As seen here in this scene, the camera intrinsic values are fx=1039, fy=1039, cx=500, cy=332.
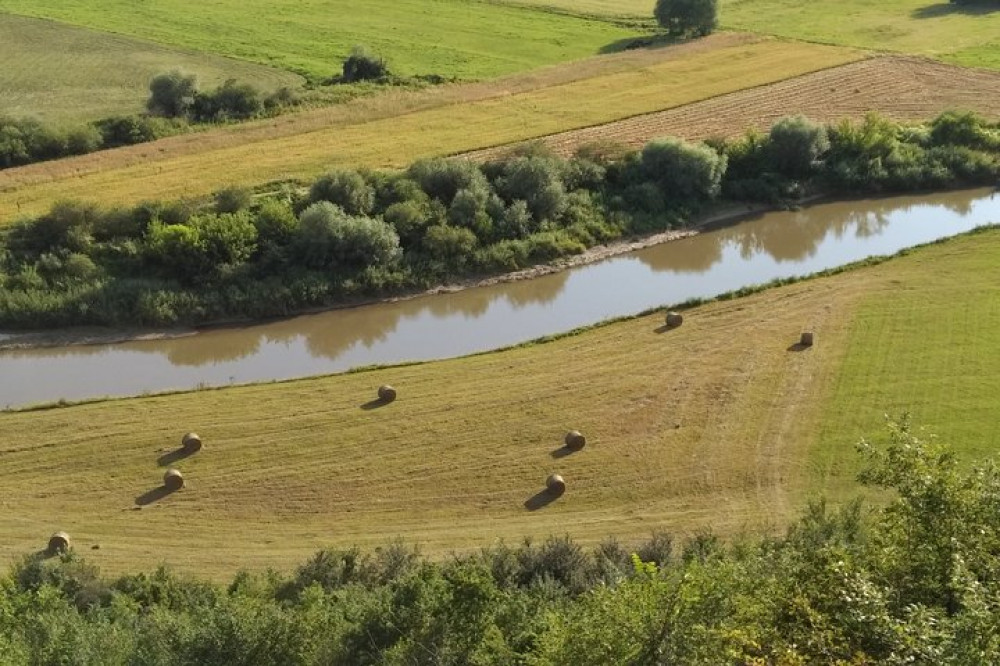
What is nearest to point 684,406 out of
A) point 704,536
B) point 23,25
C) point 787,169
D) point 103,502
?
point 704,536

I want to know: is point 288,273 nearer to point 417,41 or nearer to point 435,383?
point 435,383

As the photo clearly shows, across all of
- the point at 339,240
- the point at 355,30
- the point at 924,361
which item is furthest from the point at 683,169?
the point at 355,30

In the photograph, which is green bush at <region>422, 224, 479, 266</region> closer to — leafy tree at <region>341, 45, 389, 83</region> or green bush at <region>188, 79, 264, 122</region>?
green bush at <region>188, 79, 264, 122</region>

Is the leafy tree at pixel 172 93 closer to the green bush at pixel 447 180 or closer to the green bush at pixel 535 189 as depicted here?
the green bush at pixel 447 180

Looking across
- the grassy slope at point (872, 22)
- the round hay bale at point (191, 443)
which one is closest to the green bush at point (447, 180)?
the round hay bale at point (191, 443)

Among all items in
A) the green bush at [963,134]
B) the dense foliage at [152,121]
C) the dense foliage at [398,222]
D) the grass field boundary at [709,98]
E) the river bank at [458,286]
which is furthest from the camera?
the green bush at [963,134]

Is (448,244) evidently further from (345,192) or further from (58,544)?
(58,544)
